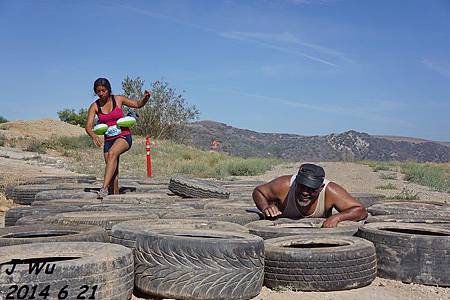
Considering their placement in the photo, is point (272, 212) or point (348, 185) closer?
point (272, 212)

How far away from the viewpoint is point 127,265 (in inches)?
163

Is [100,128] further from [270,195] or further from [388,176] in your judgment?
[388,176]

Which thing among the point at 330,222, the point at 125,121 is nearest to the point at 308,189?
the point at 330,222

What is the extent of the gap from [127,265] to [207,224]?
1.77 m

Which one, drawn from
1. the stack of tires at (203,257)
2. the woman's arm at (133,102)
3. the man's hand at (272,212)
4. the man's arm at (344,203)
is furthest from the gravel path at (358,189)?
the woman's arm at (133,102)

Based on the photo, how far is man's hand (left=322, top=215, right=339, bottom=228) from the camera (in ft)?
19.7

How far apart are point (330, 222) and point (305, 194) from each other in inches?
19.1

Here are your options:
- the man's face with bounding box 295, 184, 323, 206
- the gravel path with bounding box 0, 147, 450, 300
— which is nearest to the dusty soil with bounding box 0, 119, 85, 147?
the gravel path with bounding box 0, 147, 450, 300

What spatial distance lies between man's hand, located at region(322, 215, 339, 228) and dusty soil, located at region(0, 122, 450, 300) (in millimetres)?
931

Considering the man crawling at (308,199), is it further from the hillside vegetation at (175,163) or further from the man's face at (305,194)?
the hillside vegetation at (175,163)

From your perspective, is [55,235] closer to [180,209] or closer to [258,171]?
[180,209]

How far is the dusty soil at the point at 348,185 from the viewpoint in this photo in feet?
15.4

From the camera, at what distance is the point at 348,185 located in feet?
61.2

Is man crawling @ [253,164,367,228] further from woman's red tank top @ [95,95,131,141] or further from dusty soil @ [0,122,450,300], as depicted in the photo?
woman's red tank top @ [95,95,131,141]
